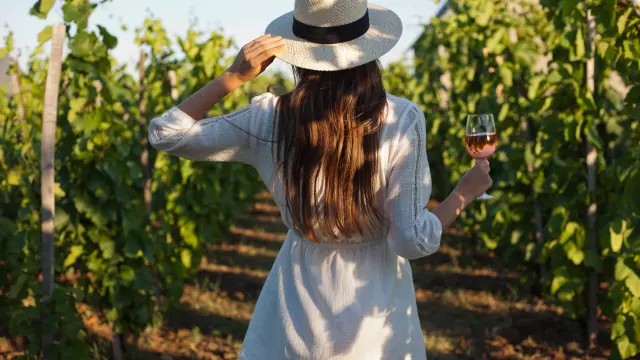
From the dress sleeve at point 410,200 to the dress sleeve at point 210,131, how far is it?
378mm

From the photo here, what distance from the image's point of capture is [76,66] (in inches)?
155

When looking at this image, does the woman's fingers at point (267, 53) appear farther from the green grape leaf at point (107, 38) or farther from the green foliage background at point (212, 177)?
the green grape leaf at point (107, 38)

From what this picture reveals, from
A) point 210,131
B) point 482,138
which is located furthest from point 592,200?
point 210,131

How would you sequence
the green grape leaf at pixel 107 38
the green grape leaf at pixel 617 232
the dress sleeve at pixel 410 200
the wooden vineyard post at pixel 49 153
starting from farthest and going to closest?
the green grape leaf at pixel 107 38
the green grape leaf at pixel 617 232
the wooden vineyard post at pixel 49 153
the dress sleeve at pixel 410 200

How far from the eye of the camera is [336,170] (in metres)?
1.83

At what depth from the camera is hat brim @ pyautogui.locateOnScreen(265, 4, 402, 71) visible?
1822 mm

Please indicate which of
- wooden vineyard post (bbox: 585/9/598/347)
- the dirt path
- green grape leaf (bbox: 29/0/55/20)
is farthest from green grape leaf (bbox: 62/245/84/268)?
wooden vineyard post (bbox: 585/9/598/347)

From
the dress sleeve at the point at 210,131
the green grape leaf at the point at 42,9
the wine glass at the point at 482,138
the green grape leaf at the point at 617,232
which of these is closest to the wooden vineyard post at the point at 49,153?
the green grape leaf at the point at 42,9

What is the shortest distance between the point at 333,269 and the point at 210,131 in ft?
1.62

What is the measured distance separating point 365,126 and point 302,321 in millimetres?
574

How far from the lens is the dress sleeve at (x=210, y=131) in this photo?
1.90m

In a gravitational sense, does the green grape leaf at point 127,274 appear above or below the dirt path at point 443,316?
above

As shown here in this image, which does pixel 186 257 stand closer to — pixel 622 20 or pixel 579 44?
pixel 579 44

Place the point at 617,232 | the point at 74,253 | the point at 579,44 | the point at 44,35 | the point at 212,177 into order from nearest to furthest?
1. the point at 44,35
2. the point at 617,232
3. the point at 74,253
4. the point at 579,44
5. the point at 212,177
